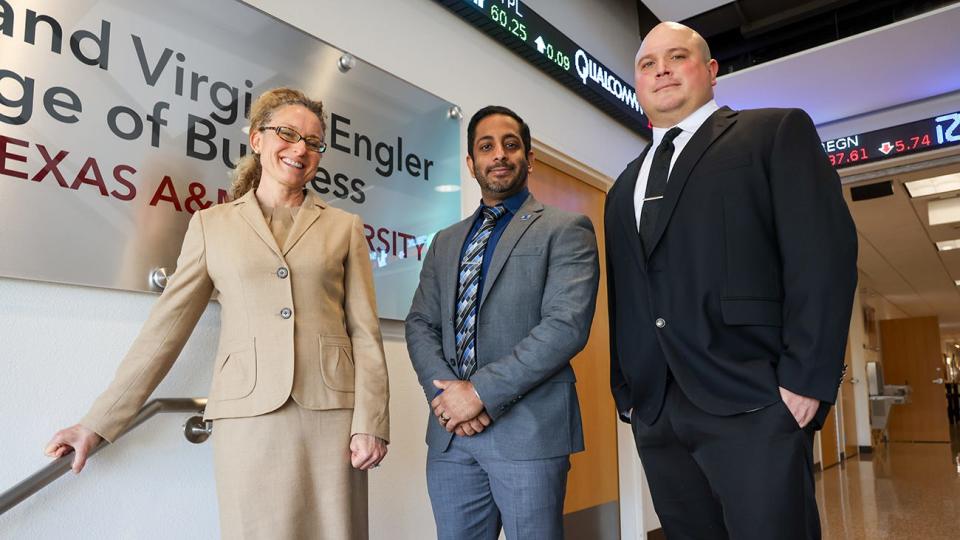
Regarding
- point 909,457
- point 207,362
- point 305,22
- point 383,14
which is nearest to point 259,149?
point 207,362

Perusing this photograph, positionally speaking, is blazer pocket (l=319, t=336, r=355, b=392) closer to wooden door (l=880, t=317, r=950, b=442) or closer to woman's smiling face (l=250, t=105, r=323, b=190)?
woman's smiling face (l=250, t=105, r=323, b=190)

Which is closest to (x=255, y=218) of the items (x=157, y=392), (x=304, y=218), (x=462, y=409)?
(x=304, y=218)

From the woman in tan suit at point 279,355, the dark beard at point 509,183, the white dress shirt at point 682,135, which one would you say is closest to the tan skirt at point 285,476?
the woman in tan suit at point 279,355

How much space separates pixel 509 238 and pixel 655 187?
41cm

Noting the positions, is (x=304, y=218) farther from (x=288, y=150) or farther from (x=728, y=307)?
(x=728, y=307)

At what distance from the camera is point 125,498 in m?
1.66

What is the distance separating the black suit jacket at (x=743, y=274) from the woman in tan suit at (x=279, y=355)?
Result: 2.16ft

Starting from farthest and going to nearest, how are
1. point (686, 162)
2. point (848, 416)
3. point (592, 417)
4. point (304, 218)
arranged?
point (848, 416) < point (592, 417) < point (304, 218) < point (686, 162)

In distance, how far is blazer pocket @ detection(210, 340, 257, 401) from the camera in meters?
1.45

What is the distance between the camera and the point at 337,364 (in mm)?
1560

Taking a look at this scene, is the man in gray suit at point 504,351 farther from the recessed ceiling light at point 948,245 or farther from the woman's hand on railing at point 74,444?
the recessed ceiling light at point 948,245

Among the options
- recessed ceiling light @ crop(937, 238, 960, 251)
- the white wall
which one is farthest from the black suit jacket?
recessed ceiling light @ crop(937, 238, 960, 251)

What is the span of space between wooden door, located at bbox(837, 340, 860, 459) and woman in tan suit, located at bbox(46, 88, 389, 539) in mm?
10074

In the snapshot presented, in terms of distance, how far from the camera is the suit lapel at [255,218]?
61.2 inches
